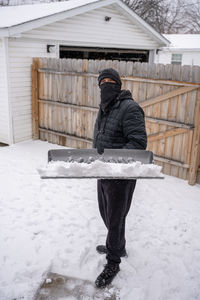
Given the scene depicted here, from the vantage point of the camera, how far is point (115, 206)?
9.55ft

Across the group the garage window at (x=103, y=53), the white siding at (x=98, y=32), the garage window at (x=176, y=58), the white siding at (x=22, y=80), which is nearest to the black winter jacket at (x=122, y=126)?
the white siding at (x=22, y=80)

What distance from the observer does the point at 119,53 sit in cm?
1209

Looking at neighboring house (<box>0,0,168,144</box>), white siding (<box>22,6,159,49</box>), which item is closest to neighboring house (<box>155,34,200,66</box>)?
white siding (<box>22,6,159,49</box>)

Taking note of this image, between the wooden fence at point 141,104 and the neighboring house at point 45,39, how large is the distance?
34cm

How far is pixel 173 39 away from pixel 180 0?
27496mm

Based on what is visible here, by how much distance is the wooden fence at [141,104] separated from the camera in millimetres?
5516

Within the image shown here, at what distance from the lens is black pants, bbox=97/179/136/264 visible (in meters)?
2.84

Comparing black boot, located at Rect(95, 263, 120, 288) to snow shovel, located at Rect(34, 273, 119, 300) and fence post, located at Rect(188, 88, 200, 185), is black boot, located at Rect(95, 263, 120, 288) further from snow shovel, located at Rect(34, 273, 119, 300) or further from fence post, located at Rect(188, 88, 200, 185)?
fence post, located at Rect(188, 88, 200, 185)

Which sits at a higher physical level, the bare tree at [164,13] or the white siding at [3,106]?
the bare tree at [164,13]

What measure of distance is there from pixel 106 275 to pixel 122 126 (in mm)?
1519

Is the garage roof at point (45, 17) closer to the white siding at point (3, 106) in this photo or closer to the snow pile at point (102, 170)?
the white siding at point (3, 106)

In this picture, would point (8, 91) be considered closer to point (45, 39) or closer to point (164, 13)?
point (45, 39)

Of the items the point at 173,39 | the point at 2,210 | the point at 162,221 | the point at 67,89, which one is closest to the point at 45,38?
the point at 67,89

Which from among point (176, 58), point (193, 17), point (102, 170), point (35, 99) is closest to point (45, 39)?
point (35, 99)
